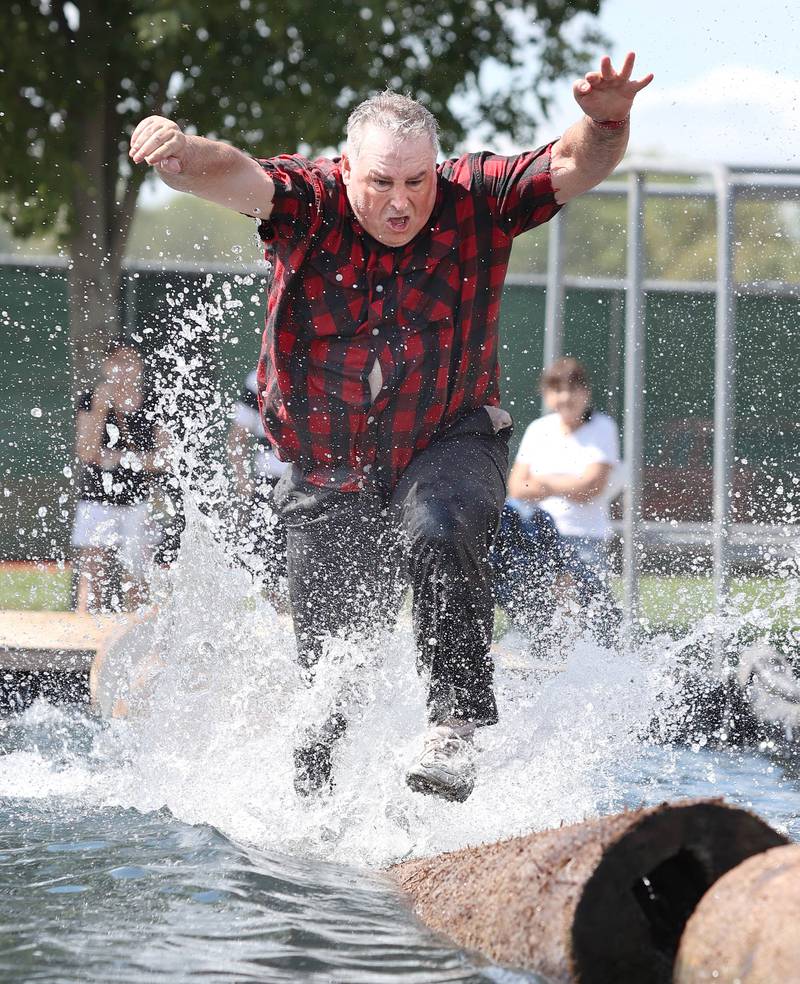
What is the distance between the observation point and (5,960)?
3141 millimetres

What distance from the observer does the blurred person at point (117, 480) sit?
8297 mm

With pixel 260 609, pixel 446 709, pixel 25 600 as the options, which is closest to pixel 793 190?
pixel 260 609

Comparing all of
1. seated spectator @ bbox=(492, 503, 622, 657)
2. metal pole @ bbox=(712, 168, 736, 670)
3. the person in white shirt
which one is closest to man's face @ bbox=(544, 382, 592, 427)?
the person in white shirt

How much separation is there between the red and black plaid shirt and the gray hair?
5.4 inches

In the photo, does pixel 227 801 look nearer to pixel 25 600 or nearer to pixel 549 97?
pixel 25 600

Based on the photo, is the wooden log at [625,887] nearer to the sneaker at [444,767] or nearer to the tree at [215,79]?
the sneaker at [444,767]

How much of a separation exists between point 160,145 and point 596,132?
1.35 metres

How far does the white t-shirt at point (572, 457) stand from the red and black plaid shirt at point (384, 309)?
3372 millimetres

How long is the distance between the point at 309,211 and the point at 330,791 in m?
1.93

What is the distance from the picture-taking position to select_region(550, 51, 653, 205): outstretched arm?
167 inches

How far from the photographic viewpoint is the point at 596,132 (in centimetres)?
436

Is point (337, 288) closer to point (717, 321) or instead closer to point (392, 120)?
point (392, 120)

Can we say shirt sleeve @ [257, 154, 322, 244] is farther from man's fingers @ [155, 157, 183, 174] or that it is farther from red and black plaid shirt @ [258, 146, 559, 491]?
man's fingers @ [155, 157, 183, 174]

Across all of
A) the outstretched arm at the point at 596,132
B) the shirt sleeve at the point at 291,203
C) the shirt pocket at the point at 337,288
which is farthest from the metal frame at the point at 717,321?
the shirt sleeve at the point at 291,203
